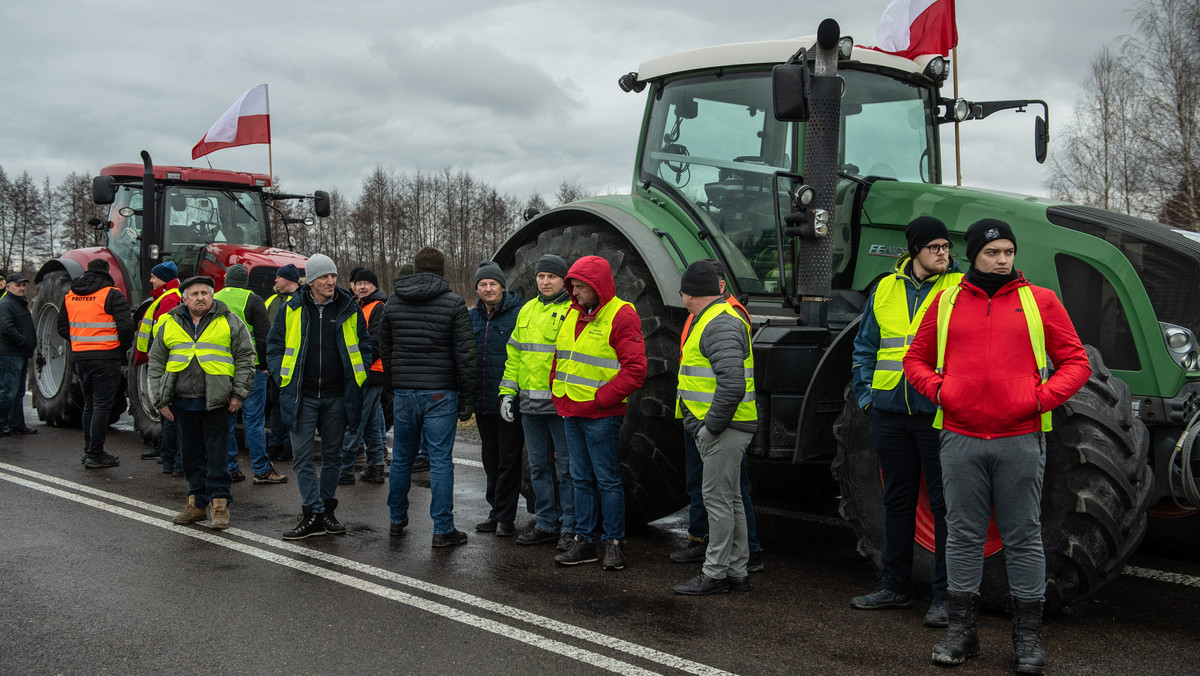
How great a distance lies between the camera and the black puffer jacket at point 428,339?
6.03 meters

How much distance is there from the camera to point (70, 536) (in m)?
6.05

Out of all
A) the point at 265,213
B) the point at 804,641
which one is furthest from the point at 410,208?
the point at 804,641

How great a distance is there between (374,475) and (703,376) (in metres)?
4.24

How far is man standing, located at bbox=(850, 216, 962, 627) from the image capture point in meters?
4.44

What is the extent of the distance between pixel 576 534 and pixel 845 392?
184cm

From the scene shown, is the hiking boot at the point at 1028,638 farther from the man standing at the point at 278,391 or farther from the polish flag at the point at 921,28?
the man standing at the point at 278,391

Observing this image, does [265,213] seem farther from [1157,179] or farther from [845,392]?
[1157,179]

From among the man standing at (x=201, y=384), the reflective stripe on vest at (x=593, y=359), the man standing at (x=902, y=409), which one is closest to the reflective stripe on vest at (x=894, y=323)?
the man standing at (x=902, y=409)

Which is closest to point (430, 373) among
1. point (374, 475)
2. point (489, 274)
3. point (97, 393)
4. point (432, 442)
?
point (432, 442)

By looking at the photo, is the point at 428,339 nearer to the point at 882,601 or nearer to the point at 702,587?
the point at 702,587

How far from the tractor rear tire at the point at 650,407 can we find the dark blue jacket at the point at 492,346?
639mm

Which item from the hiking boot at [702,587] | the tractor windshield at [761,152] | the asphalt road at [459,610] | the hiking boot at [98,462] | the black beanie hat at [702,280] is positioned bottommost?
the asphalt road at [459,610]

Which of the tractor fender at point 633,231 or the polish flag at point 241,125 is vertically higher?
the polish flag at point 241,125

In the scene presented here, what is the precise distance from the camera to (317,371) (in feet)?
20.5
